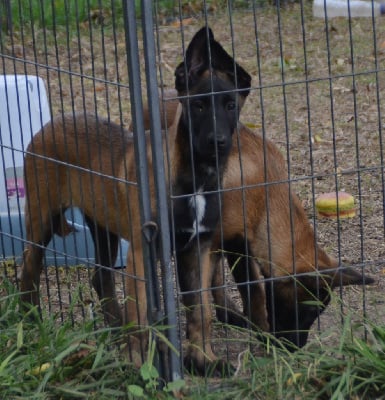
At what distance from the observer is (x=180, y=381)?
4.11 meters

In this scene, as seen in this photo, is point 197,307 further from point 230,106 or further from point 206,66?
point 206,66

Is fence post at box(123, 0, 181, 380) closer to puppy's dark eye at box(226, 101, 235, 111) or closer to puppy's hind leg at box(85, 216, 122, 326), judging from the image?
puppy's dark eye at box(226, 101, 235, 111)

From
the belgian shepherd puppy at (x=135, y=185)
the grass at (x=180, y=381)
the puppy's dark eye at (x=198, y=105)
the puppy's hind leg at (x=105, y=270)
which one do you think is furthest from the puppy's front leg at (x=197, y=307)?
the puppy's dark eye at (x=198, y=105)

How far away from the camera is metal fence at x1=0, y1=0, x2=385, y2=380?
406 cm

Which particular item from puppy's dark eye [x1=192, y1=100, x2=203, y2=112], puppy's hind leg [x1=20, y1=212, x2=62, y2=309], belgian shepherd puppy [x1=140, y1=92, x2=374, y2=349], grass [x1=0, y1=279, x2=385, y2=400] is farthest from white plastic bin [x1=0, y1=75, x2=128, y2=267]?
puppy's dark eye [x1=192, y1=100, x2=203, y2=112]

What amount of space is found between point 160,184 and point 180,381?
85 centimetres

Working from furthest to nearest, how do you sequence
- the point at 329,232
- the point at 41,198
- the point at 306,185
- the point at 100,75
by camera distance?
1. the point at 100,75
2. the point at 306,185
3. the point at 329,232
4. the point at 41,198

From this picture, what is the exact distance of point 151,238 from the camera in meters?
4.08

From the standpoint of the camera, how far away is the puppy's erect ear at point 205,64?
4.16 m

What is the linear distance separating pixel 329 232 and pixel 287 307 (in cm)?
184

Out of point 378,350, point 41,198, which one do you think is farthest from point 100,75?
point 378,350

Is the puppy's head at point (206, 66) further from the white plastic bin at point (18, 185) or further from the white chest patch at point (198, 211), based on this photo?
the white plastic bin at point (18, 185)

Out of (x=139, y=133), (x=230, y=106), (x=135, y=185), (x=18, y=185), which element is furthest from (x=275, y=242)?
(x=18, y=185)

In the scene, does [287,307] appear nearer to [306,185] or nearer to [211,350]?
[211,350]
